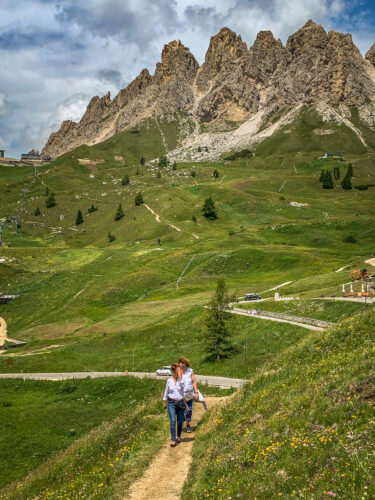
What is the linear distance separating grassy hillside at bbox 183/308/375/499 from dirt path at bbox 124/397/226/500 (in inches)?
18.1

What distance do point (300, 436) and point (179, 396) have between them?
20.8ft

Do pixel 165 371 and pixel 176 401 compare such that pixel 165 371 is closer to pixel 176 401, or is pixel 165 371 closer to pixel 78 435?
pixel 78 435

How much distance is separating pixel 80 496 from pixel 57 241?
164661mm

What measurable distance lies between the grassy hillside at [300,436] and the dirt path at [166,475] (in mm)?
460

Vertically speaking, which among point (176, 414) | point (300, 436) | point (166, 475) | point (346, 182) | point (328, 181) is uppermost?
point (328, 181)

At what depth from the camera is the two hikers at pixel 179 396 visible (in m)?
17.2

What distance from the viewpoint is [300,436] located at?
12008 millimetres

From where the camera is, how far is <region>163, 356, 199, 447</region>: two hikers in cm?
1717

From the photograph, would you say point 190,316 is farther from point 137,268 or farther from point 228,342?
point 137,268

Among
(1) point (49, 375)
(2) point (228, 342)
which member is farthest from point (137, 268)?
(2) point (228, 342)

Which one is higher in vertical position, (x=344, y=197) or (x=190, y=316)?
(x=344, y=197)

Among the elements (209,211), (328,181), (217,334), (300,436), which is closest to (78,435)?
(217,334)

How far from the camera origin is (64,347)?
69.1 m

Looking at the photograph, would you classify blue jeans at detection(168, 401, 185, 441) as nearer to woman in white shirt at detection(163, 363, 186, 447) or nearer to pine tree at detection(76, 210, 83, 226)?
woman in white shirt at detection(163, 363, 186, 447)
